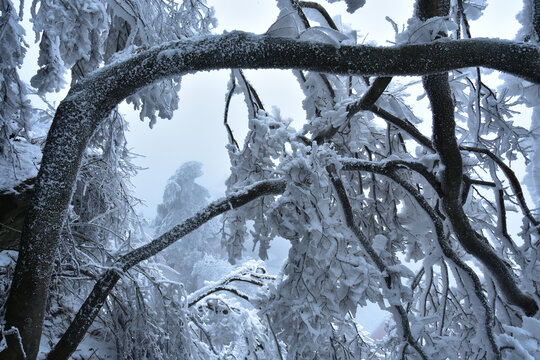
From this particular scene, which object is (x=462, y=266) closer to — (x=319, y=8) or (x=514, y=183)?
(x=514, y=183)

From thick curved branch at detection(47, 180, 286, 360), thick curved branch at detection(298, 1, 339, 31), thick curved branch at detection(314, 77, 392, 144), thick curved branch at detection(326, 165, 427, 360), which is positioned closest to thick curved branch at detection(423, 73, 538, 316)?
thick curved branch at detection(314, 77, 392, 144)

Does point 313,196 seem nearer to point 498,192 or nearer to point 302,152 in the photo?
point 302,152

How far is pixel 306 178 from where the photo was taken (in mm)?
1852

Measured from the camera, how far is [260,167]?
3.01 metres

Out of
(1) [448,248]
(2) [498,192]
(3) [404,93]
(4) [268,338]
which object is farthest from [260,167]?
(4) [268,338]

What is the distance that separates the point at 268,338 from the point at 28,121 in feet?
12.7

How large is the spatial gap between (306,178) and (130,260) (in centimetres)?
126

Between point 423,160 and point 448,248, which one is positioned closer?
point 448,248

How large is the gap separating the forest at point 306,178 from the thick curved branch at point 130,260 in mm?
12

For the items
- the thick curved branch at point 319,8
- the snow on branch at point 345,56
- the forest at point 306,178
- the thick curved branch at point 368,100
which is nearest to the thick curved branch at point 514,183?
the forest at point 306,178

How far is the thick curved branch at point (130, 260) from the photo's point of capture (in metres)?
1.88

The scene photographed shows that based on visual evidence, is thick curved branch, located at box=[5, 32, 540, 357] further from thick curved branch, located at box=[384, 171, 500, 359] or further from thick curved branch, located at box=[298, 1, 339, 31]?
thick curved branch, located at box=[384, 171, 500, 359]

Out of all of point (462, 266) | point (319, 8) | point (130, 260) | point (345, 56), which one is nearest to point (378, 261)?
point (462, 266)

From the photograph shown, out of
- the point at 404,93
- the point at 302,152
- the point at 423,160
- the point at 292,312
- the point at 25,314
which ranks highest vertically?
the point at 404,93
